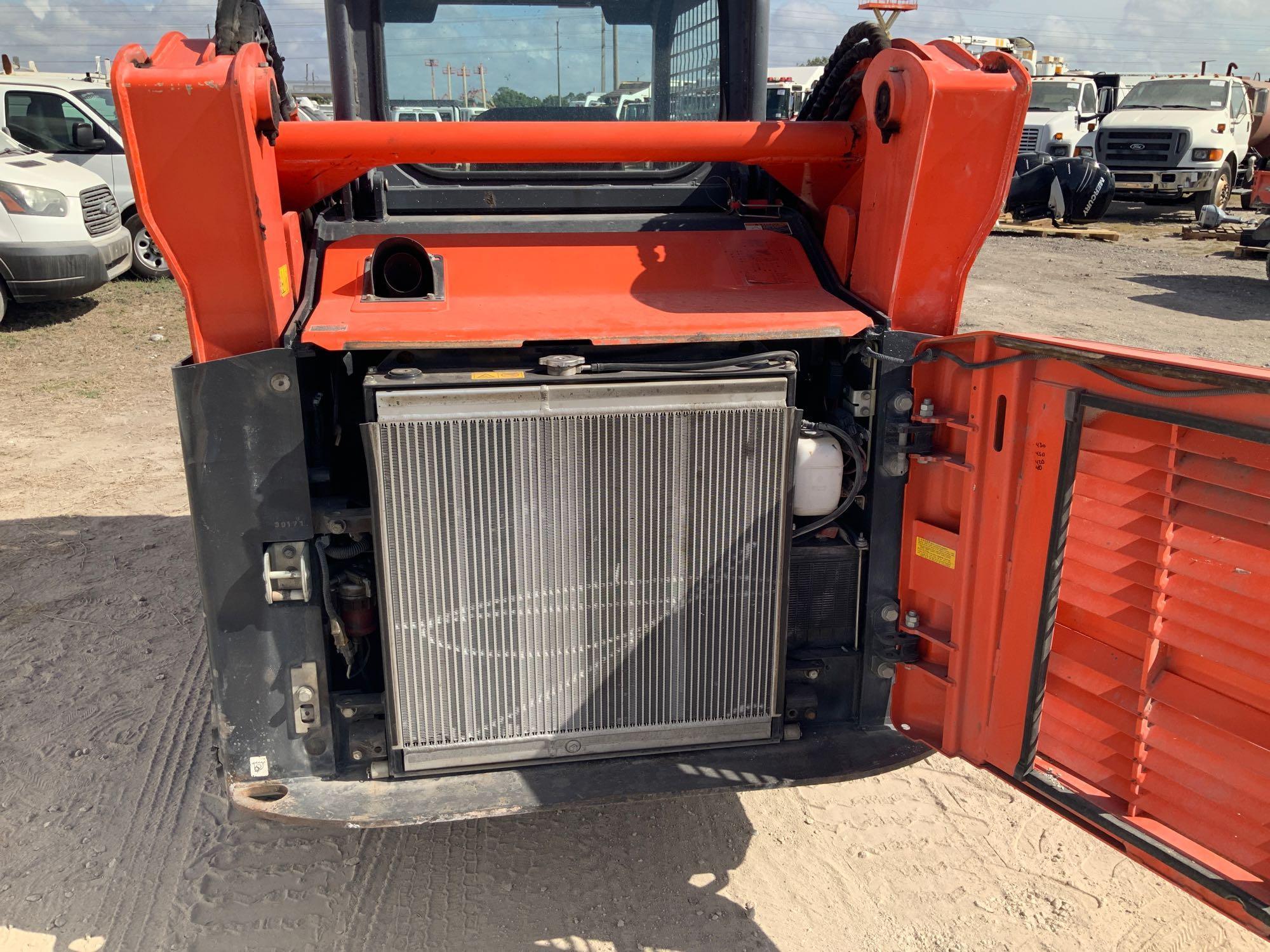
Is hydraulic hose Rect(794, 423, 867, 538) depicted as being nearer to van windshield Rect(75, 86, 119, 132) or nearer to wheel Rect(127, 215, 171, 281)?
wheel Rect(127, 215, 171, 281)

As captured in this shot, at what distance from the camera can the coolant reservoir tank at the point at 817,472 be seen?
9.64 ft

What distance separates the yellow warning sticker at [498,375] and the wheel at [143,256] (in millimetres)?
10908

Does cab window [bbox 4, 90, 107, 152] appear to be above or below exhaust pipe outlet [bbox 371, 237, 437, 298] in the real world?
above

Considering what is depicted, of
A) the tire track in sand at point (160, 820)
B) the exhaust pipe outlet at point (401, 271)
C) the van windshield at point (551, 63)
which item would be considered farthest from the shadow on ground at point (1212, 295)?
the tire track in sand at point (160, 820)

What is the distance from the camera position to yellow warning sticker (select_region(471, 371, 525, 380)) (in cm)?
267

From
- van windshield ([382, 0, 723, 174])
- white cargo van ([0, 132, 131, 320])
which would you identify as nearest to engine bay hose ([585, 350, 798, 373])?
van windshield ([382, 0, 723, 174])

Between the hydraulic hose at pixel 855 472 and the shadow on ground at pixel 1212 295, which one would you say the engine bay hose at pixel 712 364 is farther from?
the shadow on ground at pixel 1212 295

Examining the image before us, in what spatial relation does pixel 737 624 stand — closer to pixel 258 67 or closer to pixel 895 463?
pixel 895 463

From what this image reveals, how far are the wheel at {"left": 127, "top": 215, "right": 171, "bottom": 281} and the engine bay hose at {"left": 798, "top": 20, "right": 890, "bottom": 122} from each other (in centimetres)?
1058

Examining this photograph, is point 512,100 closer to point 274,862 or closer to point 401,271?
point 401,271

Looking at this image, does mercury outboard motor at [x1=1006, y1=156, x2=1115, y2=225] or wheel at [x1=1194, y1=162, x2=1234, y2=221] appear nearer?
mercury outboard motor at [x1=1006, y1=156, x2=1115, y2=225]

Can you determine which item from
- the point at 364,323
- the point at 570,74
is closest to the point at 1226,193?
the point at 570,74

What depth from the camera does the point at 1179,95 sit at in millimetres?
20328

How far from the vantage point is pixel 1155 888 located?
3084mm
